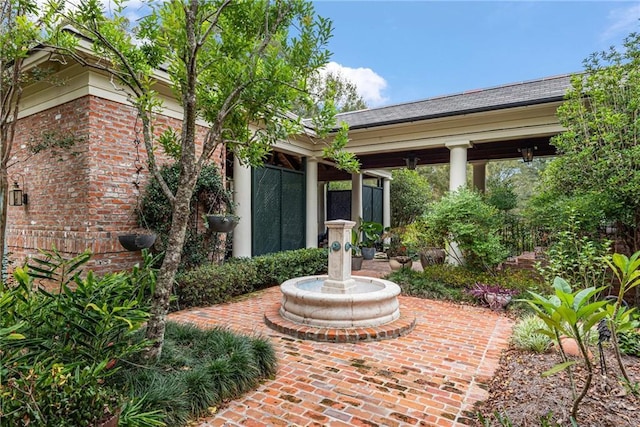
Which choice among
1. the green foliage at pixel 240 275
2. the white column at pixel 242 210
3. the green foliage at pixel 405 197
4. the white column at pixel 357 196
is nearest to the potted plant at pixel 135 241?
the green foliage at pixel 240 275

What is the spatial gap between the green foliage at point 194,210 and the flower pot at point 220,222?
501 millimetres

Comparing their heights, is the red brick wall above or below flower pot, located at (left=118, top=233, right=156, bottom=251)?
above

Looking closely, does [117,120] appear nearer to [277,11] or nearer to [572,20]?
[277,11]

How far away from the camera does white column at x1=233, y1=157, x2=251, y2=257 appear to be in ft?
25.1

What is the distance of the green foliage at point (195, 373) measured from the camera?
2494 millimetres

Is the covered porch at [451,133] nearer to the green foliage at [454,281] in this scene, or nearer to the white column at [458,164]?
the white column at [458,164]

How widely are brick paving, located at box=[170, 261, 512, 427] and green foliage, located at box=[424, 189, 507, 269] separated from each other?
1718 mm

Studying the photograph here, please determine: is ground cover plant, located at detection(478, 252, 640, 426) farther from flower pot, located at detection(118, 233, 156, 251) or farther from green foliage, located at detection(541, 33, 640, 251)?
flower pot, located at detection(118, 233, 156, 251)

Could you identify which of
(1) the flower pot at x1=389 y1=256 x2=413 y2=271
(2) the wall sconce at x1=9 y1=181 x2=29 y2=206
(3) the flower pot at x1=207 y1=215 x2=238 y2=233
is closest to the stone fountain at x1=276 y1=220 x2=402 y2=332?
(3) the flower pot at x1=207 y1=215 x2=238 y2=233

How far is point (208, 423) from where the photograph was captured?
2586 millimetres

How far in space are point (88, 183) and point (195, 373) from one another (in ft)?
12.4

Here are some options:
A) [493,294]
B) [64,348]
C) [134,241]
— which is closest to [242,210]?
[134,241]

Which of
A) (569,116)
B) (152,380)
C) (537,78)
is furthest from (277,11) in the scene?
(537,78)

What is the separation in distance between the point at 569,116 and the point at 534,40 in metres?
2.23
